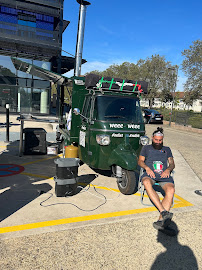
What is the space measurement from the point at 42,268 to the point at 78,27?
13326mm

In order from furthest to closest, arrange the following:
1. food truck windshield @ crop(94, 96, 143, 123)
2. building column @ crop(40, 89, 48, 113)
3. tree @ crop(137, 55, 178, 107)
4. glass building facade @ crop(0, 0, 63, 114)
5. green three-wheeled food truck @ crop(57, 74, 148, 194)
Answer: tree @ crop(137, 55, 178, 107) → building column @ crop(40, 89, 48, 113) → glass building facade @ crop(0, 0, 63, 114) → food truck windshield @ crop(94, 96, 143, 123) → green three-wheeled food truck @ crop(57, 74, 148, 194)

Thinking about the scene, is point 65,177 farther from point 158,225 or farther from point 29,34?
point 29,34

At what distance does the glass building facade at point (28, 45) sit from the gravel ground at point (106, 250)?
805 inches

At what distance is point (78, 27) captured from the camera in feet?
42.8

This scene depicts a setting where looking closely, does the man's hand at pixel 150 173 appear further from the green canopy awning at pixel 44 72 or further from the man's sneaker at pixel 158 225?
the green canopy awning at pixel 44 72

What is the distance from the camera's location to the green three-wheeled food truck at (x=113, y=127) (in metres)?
5.12

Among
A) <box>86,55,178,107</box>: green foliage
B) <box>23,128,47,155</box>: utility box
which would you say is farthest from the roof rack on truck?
<box>86,55,178,107</box>: green foliage

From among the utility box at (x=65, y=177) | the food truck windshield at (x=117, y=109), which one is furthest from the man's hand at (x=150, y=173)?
the food truck windshield at (x=117, y=109)

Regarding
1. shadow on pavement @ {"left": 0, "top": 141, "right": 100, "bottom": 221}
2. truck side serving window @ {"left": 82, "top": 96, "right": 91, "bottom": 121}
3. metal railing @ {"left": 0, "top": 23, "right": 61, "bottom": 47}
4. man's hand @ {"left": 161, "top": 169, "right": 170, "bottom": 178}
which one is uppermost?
metal railing @ {"left": 0, "top": 23, "right": 61, "bottom": 47}

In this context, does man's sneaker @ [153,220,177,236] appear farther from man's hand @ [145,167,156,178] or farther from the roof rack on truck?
the roof rack on truck

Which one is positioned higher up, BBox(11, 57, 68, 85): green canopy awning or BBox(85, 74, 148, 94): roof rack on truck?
BBox(11, 57, 68, 85): green canopy awning

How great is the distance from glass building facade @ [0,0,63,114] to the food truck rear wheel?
1909cm

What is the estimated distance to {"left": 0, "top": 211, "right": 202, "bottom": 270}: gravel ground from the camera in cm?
279

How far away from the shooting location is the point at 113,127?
211 inches
